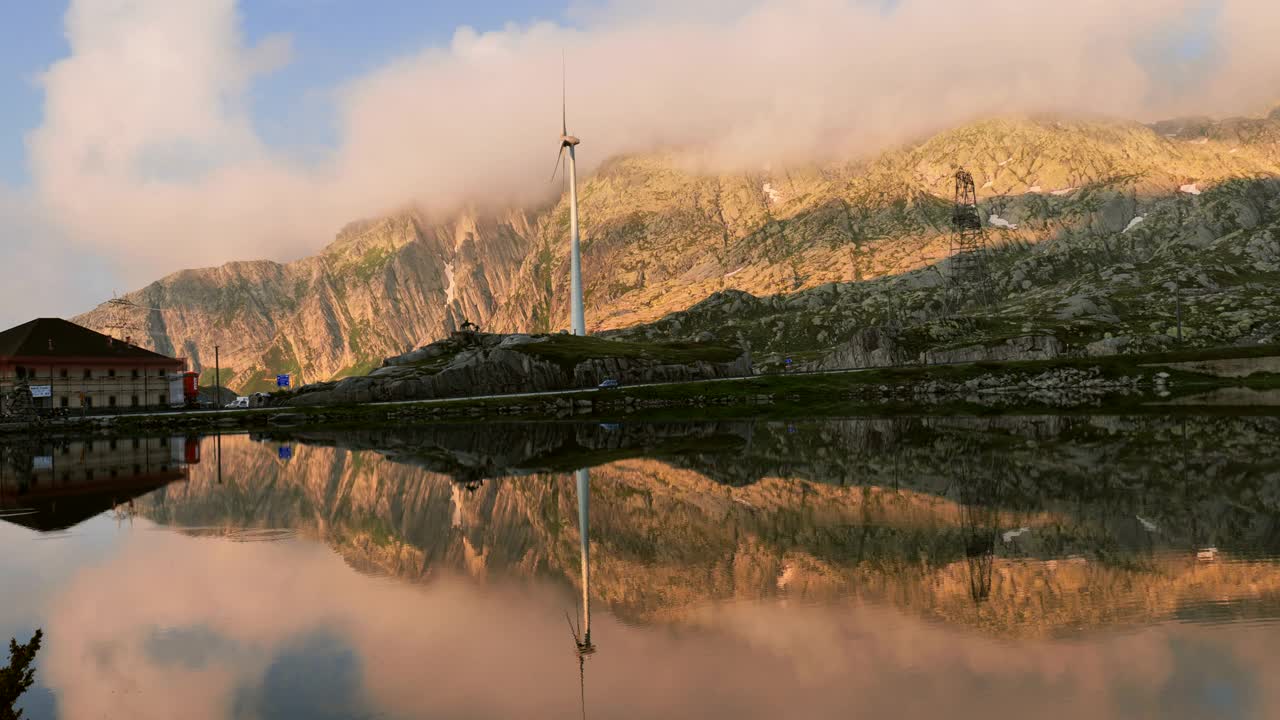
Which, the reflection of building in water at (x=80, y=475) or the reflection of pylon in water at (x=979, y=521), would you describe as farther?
the reflection of building in water at (x=80, y=475)

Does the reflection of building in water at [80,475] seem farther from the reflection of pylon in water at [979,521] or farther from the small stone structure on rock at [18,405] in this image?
the reflection of pylon in water at [979,521]

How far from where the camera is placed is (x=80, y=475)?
68562mm

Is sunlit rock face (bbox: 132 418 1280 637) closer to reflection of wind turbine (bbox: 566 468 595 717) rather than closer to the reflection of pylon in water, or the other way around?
the reflection of pylon in water

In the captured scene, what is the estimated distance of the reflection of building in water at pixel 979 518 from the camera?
25.9m

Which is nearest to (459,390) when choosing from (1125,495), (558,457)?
(558,457)

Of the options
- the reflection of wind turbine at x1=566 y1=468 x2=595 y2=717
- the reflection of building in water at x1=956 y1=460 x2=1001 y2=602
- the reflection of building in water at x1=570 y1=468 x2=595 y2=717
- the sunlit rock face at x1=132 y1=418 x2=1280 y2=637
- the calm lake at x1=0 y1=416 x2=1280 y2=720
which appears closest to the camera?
the calm lake at x1=0 y1=416 x2=1280 y2=720

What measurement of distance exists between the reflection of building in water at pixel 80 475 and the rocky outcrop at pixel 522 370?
1733 inches

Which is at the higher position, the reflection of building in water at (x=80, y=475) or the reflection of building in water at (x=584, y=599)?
the reflection of building in water at (x=80, y=475)

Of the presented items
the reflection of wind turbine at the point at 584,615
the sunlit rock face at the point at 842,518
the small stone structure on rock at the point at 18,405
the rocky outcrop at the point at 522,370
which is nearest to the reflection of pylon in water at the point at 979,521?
the sunlit rock face at the point at 842,518

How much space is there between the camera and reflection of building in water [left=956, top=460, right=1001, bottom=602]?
25.9 metres

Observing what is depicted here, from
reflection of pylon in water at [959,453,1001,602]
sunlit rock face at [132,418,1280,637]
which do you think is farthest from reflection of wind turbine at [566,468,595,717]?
reflection of pylon in water at [959,453,1001,602]

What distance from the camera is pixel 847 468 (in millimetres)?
54250

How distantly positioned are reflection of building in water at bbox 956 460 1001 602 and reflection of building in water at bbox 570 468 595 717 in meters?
11.5

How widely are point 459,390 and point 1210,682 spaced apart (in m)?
142
